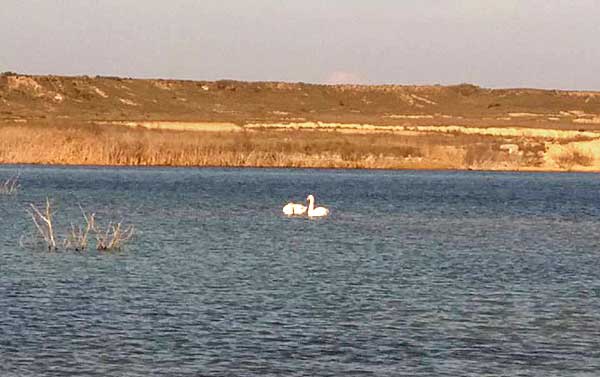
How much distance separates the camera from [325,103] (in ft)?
520

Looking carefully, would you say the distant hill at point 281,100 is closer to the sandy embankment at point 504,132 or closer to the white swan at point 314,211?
the sandy embankment at point 504,132

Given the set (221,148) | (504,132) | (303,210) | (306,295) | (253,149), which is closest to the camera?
(306,295)

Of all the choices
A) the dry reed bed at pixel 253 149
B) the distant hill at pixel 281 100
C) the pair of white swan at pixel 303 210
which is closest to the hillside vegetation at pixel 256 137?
the dry reed bed at pixel 253 149

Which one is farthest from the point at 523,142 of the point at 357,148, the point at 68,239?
the point at 68,239

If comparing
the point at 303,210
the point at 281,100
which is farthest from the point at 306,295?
the point at 281,100

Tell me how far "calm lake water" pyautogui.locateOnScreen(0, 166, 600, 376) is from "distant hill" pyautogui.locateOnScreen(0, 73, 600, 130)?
86.3m

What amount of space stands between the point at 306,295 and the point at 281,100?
443ft

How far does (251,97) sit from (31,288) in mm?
136170

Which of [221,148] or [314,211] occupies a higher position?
[314,211]

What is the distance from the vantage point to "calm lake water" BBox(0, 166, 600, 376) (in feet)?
60.8

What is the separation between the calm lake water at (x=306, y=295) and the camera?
18547 mm

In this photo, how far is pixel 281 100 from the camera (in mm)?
159000

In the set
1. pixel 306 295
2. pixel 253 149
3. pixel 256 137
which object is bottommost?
pixel 253 149

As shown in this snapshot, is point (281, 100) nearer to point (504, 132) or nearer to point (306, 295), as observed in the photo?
point (504, 132)
